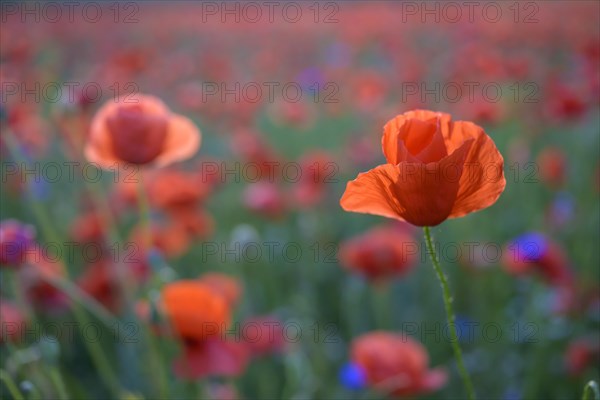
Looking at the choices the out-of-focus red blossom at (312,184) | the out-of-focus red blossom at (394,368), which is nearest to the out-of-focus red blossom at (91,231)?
the out-of-focus red blossom at (312,184)

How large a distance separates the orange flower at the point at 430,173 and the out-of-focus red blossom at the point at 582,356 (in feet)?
3.16

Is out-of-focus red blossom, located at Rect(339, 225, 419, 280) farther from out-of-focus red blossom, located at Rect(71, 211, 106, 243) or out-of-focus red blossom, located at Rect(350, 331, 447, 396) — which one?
out-of-focus red blossom, located at Rect(71, 211, 106, 243)

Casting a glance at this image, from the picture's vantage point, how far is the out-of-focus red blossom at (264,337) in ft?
5.05

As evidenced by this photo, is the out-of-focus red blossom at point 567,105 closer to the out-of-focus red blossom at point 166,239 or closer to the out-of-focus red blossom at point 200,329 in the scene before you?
the out-of-focus red blossom at point 166,239

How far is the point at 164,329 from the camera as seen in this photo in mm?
1071

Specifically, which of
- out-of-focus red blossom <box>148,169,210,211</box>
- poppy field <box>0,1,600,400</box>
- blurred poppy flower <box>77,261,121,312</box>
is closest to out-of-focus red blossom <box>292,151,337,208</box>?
poppy field <box>0,1,600,400</box>

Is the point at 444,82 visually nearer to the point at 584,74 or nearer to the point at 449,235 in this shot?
the point at 584,74

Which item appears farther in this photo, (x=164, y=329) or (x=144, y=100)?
(x=144, y=100)

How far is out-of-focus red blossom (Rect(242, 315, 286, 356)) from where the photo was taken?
1.54 meters

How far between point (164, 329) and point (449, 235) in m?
1.88

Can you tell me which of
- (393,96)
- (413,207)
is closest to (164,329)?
(413,207)

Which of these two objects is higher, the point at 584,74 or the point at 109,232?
the point at 584,74

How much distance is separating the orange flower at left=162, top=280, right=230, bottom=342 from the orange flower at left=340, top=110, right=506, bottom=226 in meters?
0.51

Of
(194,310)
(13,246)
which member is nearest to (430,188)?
(194,310)
